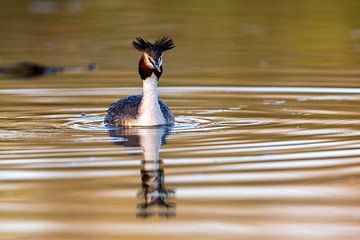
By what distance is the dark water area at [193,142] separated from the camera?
8.91m

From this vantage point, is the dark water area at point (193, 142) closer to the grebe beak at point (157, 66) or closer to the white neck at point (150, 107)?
the white neck at point (150, 107)

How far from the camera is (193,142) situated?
1291 cm

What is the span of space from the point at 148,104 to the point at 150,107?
0.06 m

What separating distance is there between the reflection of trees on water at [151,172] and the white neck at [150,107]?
17 cm

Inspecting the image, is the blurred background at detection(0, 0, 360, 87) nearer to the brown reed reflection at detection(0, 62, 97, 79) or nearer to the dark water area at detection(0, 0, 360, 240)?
the dark water area at detection(0, 0, 360, 240)

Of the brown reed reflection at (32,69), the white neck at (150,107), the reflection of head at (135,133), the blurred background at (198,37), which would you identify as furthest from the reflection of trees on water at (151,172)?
the brown reed reflection at (32,69)

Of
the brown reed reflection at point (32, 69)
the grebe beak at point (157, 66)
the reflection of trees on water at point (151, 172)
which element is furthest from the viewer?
the brown reed reflection at point (32, 69)

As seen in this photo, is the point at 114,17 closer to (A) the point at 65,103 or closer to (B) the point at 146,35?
(B) the point at 146,35

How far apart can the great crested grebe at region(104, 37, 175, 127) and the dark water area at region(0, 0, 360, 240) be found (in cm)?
27

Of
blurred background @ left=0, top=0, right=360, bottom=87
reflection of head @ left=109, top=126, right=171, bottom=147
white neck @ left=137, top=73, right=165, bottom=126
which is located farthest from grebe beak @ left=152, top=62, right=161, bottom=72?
blurred background @ left=0, top=0, right=360, bottom=87

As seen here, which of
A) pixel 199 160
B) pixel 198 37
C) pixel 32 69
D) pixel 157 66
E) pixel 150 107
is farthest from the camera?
pixel 198 37

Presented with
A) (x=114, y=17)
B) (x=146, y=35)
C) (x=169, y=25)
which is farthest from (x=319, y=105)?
(x=114, y=17)

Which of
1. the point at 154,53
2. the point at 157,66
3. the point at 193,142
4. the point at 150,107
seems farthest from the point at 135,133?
the point at 193,142

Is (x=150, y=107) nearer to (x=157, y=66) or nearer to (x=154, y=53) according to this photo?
(x=157, y=66)
